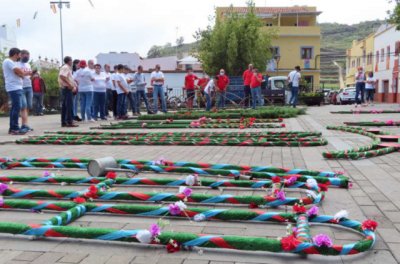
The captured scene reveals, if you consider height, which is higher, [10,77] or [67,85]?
[10,77]

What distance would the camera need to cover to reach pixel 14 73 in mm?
9992

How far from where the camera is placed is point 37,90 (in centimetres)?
1930

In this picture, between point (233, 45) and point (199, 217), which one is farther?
point (233, 45)

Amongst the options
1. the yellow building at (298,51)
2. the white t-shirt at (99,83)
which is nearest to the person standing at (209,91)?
the white t-shirt at (99,83)

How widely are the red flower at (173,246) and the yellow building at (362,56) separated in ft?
180

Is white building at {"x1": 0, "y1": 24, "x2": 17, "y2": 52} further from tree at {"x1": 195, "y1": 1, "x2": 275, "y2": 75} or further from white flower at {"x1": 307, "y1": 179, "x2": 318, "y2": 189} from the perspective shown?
white flower at {"x1": 307, "y1": 179, "x2": 318, "y2": 189}

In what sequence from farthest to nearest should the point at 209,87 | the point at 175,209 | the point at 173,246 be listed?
the point at 209,87, the point at 175,209, the point at 173,246

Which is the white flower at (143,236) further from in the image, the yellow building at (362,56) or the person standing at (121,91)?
the yellow building at (362,56)

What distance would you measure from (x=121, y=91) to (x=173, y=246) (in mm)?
13326

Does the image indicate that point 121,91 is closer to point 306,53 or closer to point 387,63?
point 387,63

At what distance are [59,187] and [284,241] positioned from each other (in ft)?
8.85

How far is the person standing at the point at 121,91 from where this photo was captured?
1547cm

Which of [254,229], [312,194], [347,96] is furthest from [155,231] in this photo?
[347,96]

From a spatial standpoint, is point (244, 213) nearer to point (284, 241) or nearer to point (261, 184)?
point (284, 241)
